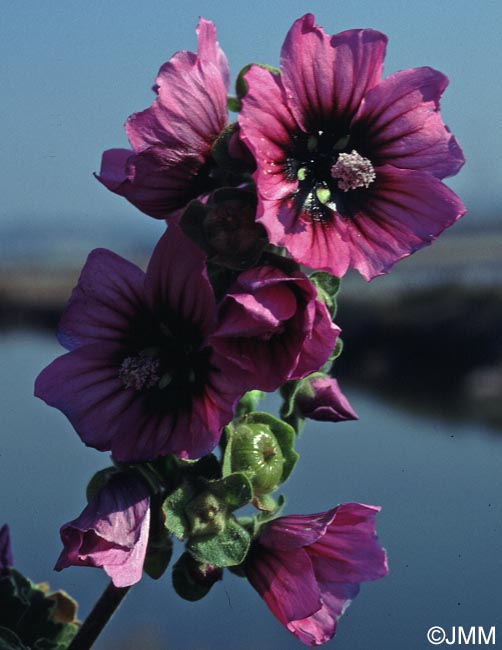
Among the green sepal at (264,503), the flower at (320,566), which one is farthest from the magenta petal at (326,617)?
the green sepal at (264,503)

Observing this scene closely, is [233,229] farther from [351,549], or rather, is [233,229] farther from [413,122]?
[351,549]

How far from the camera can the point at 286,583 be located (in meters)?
1.11

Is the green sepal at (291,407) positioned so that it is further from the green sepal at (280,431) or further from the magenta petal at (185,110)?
the magenta petal at (185,110)

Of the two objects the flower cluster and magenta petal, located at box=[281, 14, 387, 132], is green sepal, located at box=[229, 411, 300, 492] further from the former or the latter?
magenta petal, located at box=[281, 14, 387, 132]

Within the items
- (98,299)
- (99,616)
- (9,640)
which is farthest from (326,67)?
(9,640)

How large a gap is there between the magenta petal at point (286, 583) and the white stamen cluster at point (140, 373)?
0.76 feet

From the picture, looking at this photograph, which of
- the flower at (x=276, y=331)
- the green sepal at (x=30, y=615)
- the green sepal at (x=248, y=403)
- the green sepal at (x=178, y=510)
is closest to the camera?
the flower at (x=276, y=331)

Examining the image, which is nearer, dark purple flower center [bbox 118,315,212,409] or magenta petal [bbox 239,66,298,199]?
magenta petal [bbox 239,66,298,199]

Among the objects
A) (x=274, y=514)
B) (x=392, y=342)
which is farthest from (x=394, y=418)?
(x=274, y=514)

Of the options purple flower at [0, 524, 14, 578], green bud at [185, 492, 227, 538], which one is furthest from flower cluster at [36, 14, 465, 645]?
purple flower at [0, 524, 14, 578]

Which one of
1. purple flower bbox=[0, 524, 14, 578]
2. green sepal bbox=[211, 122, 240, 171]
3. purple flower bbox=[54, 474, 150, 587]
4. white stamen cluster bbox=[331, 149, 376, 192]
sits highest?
green sepal bbox=[211, 122, 240, 171]

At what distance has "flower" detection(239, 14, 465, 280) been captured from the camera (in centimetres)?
100

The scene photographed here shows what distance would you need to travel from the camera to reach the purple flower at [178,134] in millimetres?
1021

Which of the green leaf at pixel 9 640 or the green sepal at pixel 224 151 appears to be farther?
the green leaf at pixel 9 640
